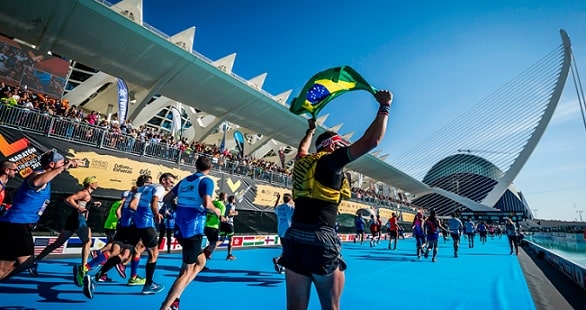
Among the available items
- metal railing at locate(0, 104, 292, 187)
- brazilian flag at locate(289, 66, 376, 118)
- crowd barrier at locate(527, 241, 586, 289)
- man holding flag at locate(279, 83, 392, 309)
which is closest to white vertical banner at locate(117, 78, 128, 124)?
metal railing at locate(0, 104, 292, 187)

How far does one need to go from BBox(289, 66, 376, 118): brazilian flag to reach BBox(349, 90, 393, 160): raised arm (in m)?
0.53

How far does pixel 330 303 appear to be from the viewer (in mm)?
1798

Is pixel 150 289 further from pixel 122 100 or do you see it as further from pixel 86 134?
pixel 122 100

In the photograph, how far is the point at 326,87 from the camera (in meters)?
2.83

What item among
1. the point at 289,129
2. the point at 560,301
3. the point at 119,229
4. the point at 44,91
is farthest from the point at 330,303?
the point at 289,129

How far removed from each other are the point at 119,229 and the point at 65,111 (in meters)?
9.91

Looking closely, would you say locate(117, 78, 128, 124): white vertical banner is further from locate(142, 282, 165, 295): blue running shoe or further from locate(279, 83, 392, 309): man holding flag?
locate(279, 83, 392, 309): man holding flag

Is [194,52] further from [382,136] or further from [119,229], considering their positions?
[382,136]

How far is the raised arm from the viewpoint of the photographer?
1.69 m

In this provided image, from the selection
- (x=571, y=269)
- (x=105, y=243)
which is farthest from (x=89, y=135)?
(x=571, y=269)

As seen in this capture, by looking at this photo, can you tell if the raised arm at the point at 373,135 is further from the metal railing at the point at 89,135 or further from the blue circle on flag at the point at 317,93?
the metal railing at the point at 89,135

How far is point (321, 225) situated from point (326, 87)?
150 cm

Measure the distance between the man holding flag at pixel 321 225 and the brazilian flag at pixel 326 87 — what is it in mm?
638

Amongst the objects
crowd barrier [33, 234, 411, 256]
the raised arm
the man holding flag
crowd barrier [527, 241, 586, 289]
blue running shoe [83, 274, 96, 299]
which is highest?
the raised arm
